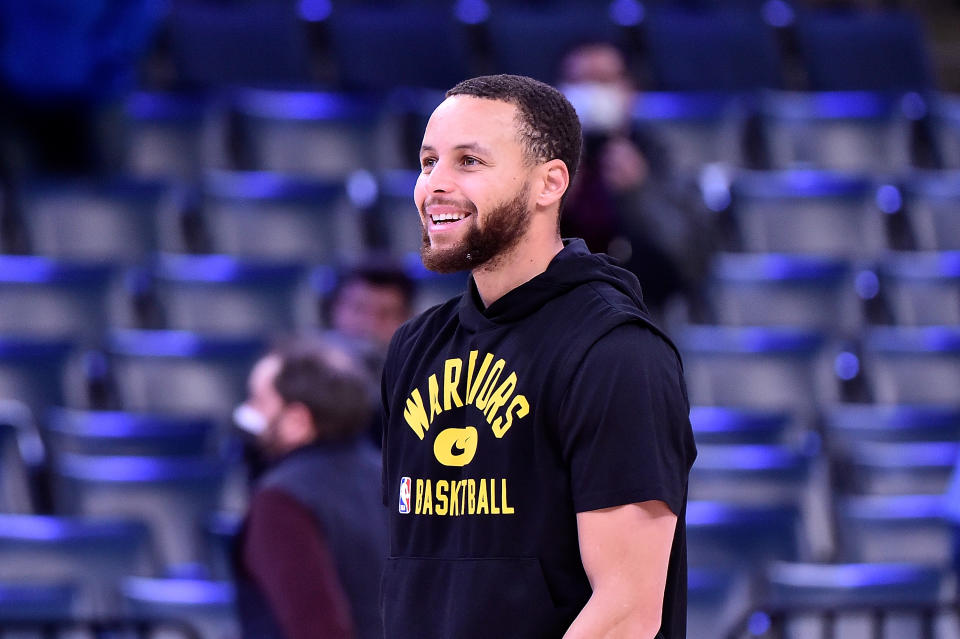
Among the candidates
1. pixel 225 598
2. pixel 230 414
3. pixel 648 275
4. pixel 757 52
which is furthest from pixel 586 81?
pixel 757 52

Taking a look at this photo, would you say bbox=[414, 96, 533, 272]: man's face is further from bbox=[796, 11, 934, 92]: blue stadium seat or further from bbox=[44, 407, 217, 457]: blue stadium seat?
bbox=[796, 11, 934, 92]: blue stadium seat

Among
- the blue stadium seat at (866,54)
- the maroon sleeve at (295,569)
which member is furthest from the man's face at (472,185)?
the blue stadium seat at (866,54)

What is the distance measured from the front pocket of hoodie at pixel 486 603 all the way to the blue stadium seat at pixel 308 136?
2908 millimetres

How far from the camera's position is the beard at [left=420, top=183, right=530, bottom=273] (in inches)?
36.9

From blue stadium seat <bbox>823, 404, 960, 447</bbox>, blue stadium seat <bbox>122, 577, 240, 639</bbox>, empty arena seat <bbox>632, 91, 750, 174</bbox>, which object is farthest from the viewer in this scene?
empty arena seat <bbox>632, 91, 750, 174</bbox>

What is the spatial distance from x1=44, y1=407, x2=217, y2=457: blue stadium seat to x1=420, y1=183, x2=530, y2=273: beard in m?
1.91

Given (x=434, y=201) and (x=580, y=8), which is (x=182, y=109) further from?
(x=434, y=201)

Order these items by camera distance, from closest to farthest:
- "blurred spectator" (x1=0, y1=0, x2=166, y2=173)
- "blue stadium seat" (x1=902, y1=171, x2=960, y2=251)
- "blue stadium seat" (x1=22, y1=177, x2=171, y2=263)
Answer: "blurred spectator" (x1=0, y1=0, x2=166, y2=173) → "blue stadium seat" (x1=22, y1=177, x2=171, y2=263) → "blue stadium seat" (x1=902, y1=171, x2=960, y2=251)

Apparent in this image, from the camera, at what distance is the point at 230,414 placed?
116 inches

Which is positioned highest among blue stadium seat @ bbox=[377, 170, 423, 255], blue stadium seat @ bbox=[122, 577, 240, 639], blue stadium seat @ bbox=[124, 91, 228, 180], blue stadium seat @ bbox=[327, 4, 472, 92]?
blue stadium seat @ bbox=[327, 4, 472, 92]

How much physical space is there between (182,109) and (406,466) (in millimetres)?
2987

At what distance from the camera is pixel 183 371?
2.96 meters

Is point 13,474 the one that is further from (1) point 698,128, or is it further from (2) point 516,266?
(1) point 698,128

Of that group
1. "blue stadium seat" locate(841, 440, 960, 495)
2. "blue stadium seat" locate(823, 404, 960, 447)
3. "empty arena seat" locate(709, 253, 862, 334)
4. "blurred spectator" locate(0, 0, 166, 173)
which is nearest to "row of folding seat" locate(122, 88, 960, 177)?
"blurred spectator" locate(0, 0, 166, 173)
